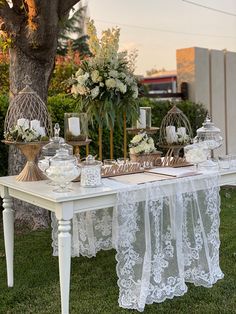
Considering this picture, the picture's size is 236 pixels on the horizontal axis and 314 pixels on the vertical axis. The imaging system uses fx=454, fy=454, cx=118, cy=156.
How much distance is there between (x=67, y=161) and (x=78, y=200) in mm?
233

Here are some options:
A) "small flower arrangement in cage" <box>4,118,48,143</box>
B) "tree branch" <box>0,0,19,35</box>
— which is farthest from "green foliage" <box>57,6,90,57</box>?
"small flower arrangement in cage" <box>4,118,48,143</box>

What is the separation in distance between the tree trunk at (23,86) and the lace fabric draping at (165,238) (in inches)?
73.9

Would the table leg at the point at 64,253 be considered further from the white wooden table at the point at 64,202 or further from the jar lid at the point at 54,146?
the jar lid at the point at 54,146

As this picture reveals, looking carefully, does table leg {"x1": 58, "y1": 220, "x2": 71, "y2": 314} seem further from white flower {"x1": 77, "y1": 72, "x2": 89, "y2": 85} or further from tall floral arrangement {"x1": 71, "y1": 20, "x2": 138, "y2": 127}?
white flower {"x1": 77, "y1": 72, "x2": 89, "y2": 85}

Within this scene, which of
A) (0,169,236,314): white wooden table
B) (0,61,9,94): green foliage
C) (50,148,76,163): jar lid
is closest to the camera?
(0,169,236,314): white wooden table

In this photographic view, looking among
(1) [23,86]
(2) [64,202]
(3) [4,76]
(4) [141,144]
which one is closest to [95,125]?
(1) [23,86]

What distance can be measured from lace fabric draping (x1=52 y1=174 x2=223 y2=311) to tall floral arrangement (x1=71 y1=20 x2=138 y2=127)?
0.71 metres

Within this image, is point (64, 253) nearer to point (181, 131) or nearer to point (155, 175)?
point (155, 175)

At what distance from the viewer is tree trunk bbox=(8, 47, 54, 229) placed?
174 inches

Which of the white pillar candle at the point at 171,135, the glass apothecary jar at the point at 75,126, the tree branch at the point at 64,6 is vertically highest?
the tree branch at the point at 64,6

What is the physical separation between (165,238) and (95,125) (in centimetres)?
227

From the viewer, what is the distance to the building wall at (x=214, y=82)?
7203mm

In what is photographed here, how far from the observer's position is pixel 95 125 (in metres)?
4.93

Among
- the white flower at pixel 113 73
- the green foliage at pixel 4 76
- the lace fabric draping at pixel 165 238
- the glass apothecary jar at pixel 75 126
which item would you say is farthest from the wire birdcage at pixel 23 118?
the green foliage at pixel 4 76
